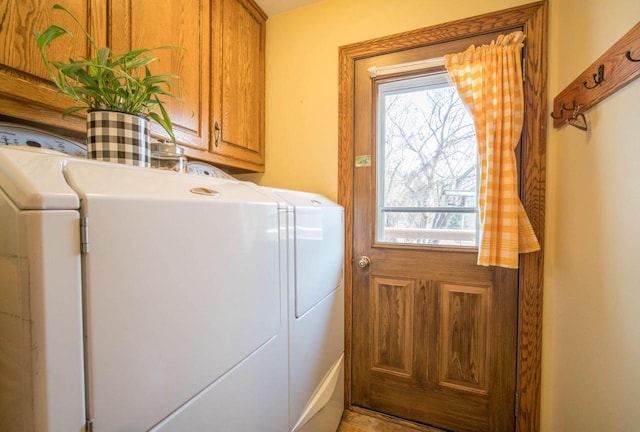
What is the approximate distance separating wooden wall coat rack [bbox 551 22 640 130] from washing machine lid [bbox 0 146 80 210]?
1.31 meters

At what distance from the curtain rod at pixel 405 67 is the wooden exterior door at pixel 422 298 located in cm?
2

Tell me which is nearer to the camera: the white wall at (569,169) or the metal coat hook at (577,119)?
the white wall at (569,169)

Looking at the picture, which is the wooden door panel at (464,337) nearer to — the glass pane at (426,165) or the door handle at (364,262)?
the glass pane at (426,165)

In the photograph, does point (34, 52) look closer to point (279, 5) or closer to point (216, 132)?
point (216, 132)

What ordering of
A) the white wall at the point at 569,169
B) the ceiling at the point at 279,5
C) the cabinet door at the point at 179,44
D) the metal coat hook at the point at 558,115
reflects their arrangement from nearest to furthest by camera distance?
1. the white wall at the point at 569,169
2. the cabinet door at the point at 179,44
3. the metal coat hook at the point at 558,115
4. the ceiling at the point at 279,5

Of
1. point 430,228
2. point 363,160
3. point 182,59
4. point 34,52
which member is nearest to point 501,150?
point 430,228

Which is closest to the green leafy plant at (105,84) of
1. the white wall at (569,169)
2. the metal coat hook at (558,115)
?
the white wall at (569,169)

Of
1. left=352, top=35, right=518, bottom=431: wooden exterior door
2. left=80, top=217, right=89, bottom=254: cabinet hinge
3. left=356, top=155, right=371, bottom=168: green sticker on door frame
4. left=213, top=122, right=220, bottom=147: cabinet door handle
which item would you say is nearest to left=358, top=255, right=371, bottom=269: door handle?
left=352, top=35, right=518, bottom=431: wooden exterior door

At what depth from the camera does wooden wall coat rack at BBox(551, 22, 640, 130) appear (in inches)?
27.3

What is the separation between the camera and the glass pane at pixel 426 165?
4.36 feet

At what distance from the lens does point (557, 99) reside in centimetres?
112

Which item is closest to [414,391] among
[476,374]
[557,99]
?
[476,374]

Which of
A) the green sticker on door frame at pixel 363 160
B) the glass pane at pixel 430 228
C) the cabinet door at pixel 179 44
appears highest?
the cabinet door at pixel 179 44

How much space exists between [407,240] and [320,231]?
57cm
